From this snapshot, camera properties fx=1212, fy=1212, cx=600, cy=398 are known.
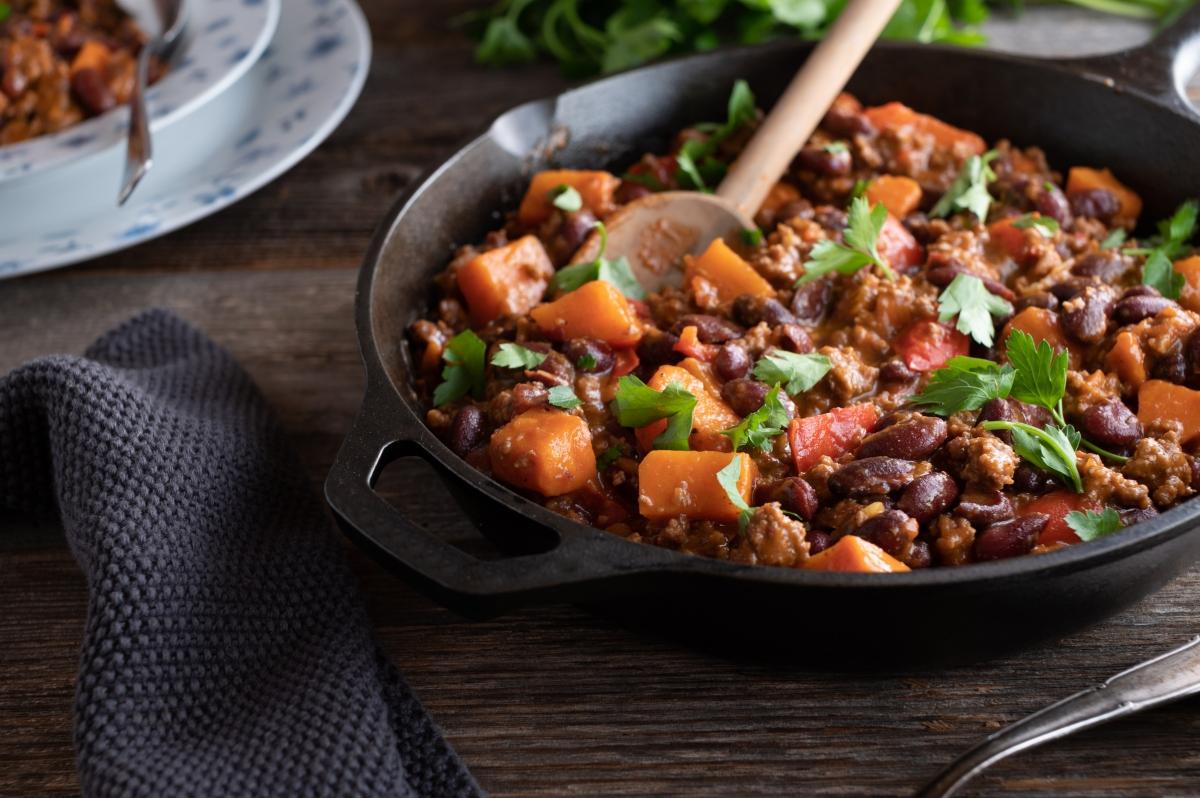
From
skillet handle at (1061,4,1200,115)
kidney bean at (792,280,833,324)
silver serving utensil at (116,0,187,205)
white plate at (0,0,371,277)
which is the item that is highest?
skillet handle at (1061,4,1200,115)

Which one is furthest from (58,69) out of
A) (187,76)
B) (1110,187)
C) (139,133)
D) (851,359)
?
(1110,187)

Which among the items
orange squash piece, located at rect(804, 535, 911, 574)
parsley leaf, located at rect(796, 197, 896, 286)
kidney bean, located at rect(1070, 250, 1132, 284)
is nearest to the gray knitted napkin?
orange squash piece, located at rect(804, 535, 911, 574)

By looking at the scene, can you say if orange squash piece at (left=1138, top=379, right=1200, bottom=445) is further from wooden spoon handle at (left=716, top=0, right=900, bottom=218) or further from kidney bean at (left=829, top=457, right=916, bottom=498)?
wooden spoon handle at (left=716, top=0, right=900, bottom=218)

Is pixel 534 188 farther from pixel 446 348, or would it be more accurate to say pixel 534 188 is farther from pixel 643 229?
pixel 446 348

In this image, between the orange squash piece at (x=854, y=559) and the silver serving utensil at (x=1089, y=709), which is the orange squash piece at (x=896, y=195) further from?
the silver serving utensil at (x=1089, y=709)

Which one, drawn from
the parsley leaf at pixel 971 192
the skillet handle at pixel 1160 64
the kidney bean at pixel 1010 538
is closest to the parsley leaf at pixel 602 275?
the parsley leaf at pixel 971 192

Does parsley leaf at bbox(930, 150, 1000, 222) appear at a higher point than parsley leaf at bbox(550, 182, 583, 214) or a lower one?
higher
